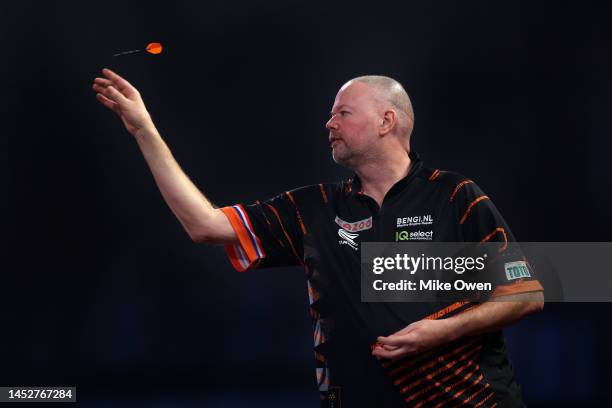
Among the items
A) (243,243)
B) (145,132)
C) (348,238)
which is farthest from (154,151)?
(348,238)

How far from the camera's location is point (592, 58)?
3727 mm

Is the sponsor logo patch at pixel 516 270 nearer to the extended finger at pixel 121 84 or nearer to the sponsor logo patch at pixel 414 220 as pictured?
the sponsor logo patch at pixel 414 220

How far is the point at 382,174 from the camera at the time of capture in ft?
6.85

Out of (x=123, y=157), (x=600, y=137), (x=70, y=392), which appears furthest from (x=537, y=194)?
(x=70, y=392)

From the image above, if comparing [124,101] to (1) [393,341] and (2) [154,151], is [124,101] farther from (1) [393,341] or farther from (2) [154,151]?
(1) [393,341]

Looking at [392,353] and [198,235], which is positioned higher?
[198,235]

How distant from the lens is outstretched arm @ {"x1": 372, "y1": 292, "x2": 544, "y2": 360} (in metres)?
1.75

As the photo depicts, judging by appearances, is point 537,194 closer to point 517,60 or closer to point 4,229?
point 517,60

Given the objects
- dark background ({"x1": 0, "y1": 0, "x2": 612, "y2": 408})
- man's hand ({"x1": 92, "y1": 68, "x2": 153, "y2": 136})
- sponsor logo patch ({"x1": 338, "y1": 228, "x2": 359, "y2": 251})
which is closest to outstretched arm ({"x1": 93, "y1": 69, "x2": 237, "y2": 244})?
man's hand ({"x1": 92, "y1": 68, "x2": 153, "y2": 136})

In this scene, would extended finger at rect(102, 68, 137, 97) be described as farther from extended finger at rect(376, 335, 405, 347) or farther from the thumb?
extended finger at rect(376, 335, 405, 347)

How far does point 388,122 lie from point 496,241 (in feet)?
1.59

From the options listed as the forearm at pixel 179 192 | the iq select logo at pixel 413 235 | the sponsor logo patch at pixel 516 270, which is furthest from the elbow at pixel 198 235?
the sponsor logo patch at pixel 516 270

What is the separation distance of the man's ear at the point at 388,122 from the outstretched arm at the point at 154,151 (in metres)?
0.57

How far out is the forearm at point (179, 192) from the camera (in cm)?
186
